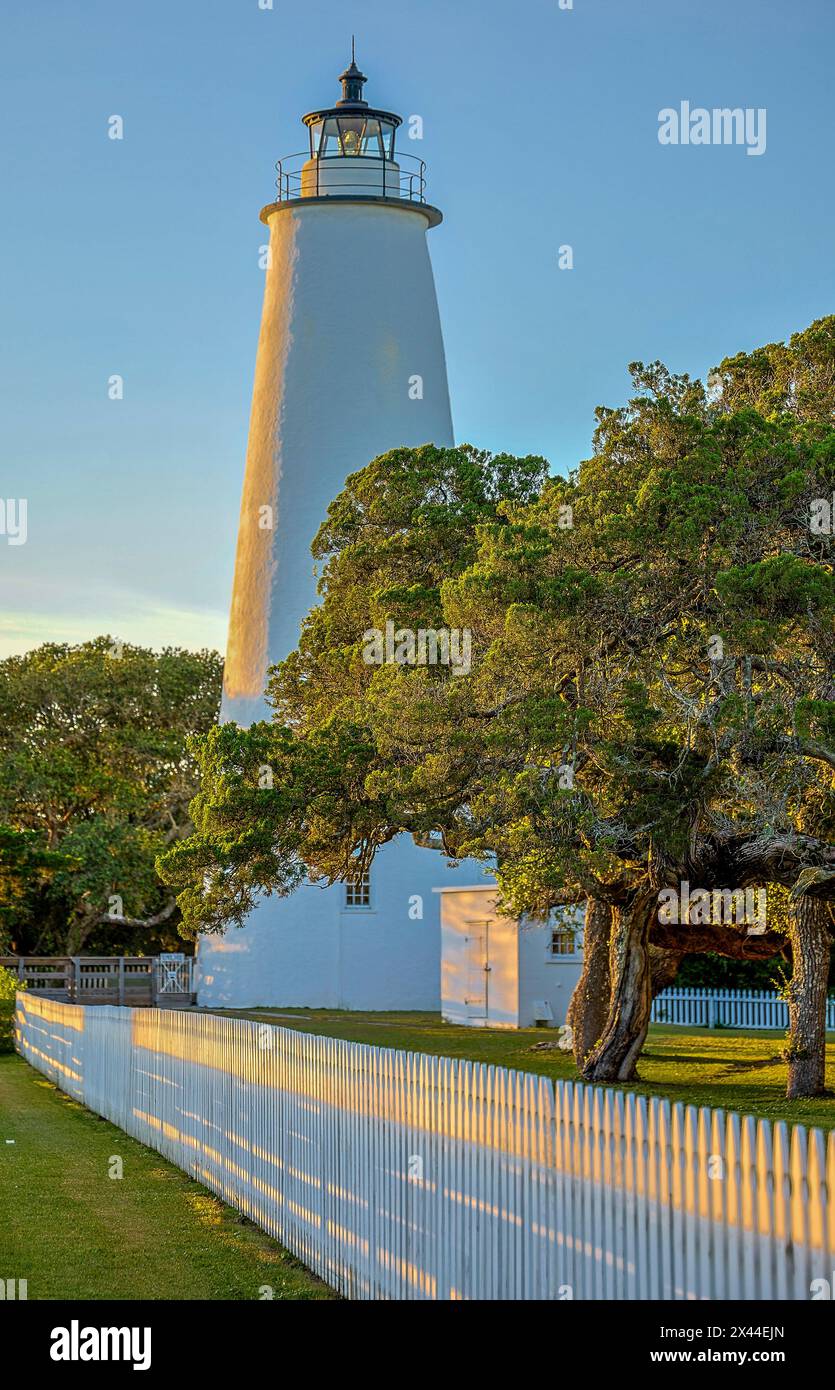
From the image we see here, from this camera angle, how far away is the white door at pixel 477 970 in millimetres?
34281

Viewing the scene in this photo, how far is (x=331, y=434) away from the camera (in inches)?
1404

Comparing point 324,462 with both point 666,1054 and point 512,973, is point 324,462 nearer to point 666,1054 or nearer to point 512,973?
point 512,973

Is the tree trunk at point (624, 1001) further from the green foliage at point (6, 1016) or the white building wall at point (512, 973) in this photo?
the green foliage at point (6, 1016)

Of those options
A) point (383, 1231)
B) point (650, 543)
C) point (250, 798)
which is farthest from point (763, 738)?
point (383, 1231)

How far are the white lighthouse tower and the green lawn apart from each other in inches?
51.4

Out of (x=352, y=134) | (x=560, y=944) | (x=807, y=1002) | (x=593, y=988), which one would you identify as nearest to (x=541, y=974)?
(x=560, y=944)

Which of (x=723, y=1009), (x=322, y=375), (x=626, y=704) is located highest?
(x=322, y=375)

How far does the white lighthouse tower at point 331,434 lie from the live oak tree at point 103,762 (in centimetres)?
696

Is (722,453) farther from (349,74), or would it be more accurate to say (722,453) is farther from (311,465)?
(349,74)

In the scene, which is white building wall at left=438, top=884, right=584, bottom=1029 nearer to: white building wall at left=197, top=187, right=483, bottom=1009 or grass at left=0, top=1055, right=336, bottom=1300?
white building wall at left=197, top=187, right=483, bottom=1009

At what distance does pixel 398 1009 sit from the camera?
37.1 meters

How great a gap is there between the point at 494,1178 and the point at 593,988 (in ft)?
53.8

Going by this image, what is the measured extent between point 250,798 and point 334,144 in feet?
72.2

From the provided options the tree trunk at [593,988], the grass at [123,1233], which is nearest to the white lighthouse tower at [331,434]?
the tree trunk at [593,988]
